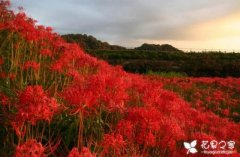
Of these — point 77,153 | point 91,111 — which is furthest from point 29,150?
point 91,111

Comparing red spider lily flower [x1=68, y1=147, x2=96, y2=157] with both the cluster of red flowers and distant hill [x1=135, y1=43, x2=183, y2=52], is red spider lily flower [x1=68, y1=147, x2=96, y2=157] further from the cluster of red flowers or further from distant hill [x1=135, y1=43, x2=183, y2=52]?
distant hill [x1=135, y1=43, x2=183, y2=52]

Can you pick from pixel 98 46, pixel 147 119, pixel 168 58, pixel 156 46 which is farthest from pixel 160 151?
pixel 156 46

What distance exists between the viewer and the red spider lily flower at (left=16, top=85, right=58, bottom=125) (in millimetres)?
3648

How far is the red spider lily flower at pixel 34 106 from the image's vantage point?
12.0 feet

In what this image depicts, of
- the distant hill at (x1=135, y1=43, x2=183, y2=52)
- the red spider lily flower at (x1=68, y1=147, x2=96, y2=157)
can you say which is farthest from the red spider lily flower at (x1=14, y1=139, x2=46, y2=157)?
the distant hill at (x1=135, y1=43, x2=183, y2=52)

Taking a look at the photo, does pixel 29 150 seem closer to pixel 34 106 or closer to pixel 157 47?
pixel 34 106

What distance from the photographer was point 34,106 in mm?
3670

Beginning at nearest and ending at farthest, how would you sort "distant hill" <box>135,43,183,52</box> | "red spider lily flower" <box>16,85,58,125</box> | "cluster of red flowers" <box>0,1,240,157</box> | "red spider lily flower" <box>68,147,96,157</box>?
1. "red spider lily flower" <box>68,147,96,157</box>
2. "red spider lily flower" <box>16,85,58,125</box>
3. "cluster of red flowers" <box>0,1,240,157</box>
4. "distant hill" <box>135,43,183,52</box>

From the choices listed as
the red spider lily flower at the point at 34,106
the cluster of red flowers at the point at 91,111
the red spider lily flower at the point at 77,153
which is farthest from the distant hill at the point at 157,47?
the red spider lily flower at the point at 77,153

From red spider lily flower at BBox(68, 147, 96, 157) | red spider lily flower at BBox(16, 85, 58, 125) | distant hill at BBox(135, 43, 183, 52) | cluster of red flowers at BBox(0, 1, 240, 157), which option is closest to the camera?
red spider lily flower at BBox(68, 147, 96, 157)

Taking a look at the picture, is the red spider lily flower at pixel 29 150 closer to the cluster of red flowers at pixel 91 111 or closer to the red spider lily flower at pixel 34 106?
the cluster of red flowers at pixel 91 111

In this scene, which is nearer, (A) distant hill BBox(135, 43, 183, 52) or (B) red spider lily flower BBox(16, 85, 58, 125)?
(B) red spider lily flower BBox(16, 85, 58, 125)

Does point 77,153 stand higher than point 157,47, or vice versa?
point 77,153

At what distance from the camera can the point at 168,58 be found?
4600 cm
